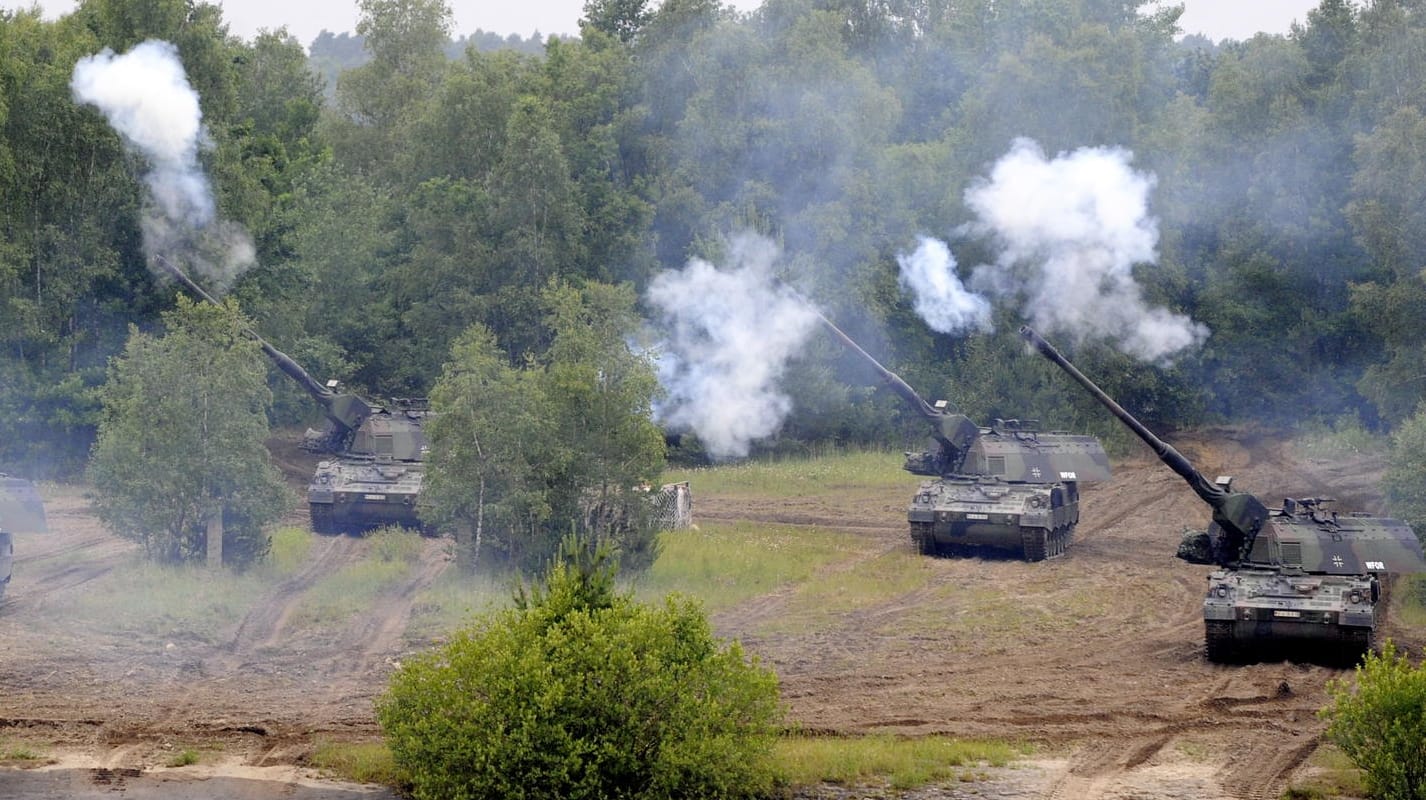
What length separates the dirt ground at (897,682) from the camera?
17672mm

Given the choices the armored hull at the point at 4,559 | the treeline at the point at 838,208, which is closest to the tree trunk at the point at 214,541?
the armored hull at the point at 4,559

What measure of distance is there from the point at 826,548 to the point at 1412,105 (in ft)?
69.2

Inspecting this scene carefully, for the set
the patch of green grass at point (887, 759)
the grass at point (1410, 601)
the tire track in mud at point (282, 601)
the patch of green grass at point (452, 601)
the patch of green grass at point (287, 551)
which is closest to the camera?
the patch of green grass at point (887, 759)

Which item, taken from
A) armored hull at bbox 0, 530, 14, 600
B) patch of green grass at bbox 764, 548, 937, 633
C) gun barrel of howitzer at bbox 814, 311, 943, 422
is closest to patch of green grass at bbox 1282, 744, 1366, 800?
patch of green grass at bbox 764, 548, 937, 633

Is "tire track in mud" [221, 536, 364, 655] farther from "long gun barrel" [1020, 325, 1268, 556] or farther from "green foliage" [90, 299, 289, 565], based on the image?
"long gun barrel" [1020, 325, 1268, 556]

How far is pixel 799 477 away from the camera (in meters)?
43.9

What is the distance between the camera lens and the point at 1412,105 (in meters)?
43.8

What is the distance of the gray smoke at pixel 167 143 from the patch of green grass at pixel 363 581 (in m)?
12.8

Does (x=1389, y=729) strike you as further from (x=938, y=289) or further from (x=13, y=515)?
(x=938, y=289)

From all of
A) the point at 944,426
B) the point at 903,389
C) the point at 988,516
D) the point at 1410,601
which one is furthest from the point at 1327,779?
the point at 903,389

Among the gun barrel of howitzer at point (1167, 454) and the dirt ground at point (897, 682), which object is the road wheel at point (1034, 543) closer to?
the dirt ground at point (897, 682)

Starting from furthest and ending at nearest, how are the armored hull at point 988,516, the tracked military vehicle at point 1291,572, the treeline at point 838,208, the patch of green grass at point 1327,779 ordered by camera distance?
the treeline at point 838,208 → the armored hull at point 988,516 → the tracked military vehicle at point 1291,572 → the patch of green grass at point 1327,779

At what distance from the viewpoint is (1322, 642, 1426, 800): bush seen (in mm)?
15492

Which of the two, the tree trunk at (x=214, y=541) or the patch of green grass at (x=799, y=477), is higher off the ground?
the patch of green grass at (x=799, y=477)
